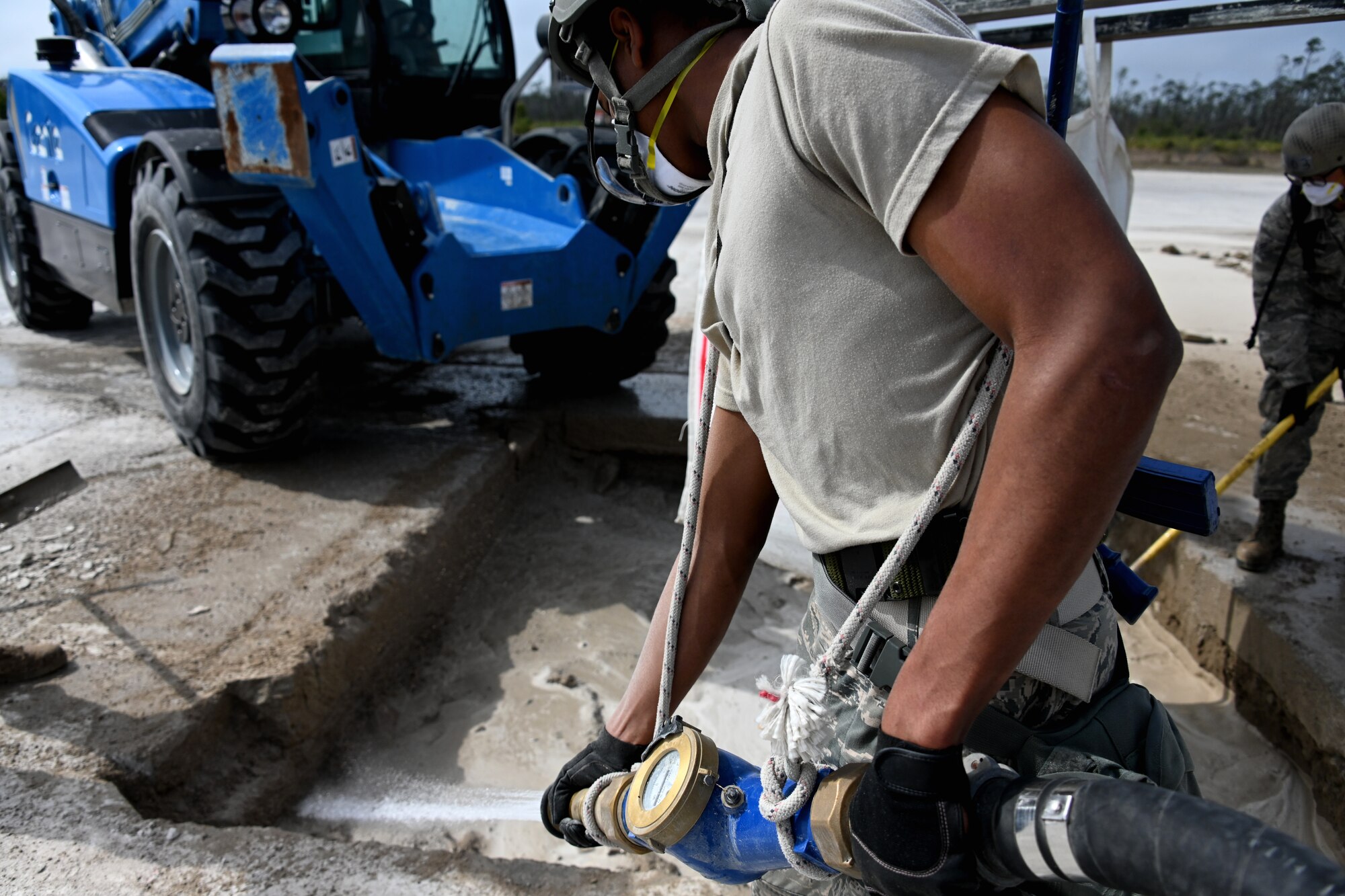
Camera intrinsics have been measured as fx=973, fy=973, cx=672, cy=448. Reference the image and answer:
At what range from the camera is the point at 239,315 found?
13.1 ft

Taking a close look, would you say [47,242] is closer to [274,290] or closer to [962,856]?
[274,290]

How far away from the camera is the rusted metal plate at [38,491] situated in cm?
246

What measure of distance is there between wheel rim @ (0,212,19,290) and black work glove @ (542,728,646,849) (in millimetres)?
6867

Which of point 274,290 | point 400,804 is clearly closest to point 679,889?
point 400,804

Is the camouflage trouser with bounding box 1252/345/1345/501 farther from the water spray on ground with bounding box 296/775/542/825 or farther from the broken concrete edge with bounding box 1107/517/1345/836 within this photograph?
the water spray on ground with bounding box 296/775/542/825

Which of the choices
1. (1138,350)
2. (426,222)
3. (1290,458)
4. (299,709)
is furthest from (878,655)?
(426,222)

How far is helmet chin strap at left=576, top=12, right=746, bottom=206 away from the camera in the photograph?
3.91ft

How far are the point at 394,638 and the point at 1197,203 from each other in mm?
14666

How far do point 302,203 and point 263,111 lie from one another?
36 centimetres

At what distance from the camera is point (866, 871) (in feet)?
3.29

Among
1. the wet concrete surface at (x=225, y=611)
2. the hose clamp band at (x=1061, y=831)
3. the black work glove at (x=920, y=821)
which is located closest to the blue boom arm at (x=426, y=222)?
the wet concrete surface at (x=225, y=611)

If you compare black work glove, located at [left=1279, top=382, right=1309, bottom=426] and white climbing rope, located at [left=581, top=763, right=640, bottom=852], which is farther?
black work glove, located at [left=1279, top=382, right=1309, bottom=426]

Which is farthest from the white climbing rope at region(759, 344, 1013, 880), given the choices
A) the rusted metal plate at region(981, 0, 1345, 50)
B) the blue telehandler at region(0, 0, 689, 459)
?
the blue telehandler at region(0, 0, 689, 459)

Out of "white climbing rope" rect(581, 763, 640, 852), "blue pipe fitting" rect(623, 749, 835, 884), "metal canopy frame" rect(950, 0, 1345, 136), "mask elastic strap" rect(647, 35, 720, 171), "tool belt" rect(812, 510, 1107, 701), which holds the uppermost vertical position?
"metal canopy frame" rect(950, 0, 1345, 136)
